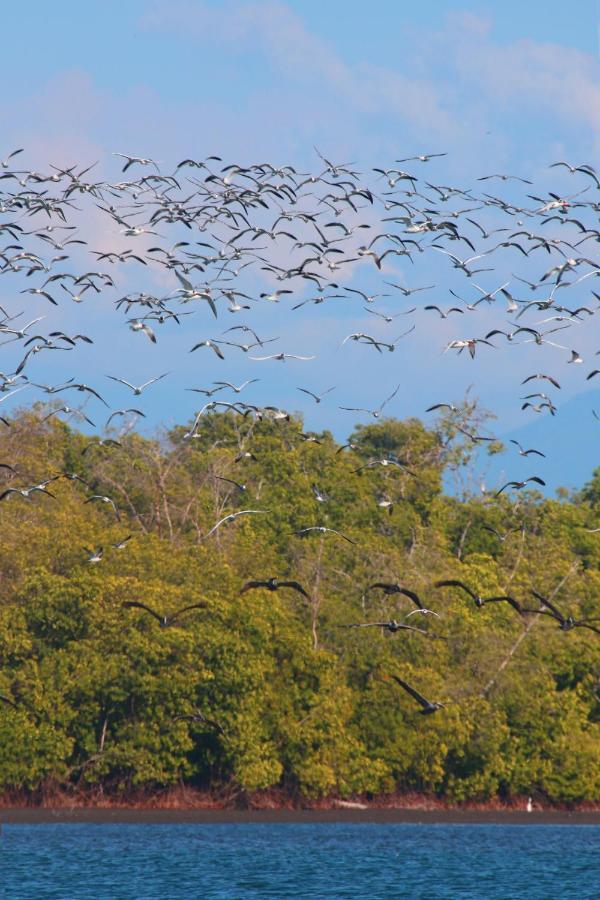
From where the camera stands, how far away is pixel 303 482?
10144 cm

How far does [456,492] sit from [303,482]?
15.5 m

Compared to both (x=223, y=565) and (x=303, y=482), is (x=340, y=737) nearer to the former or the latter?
(x=223, y=565)

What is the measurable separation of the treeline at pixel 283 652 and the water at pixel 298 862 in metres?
2.51

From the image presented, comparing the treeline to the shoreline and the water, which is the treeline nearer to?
the shoreline

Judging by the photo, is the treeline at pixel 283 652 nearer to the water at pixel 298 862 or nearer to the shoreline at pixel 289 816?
the shoreline at pixel 289 816

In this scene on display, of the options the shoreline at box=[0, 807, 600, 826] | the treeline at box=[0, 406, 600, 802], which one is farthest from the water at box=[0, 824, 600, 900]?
the treeline at box=[0, 406, 600, 802]

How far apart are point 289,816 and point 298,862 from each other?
49.8 feet

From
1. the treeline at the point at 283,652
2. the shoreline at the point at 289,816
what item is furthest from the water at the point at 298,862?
the treeline at the point at 283,652

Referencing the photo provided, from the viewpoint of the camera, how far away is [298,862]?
63.2 m

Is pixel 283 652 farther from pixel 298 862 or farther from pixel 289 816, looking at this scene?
pixel 298 862

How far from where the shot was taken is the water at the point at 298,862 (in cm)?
5431

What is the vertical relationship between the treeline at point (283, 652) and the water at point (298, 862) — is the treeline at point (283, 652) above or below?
above

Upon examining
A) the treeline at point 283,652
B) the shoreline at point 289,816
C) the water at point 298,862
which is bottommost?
the water at point 298,862

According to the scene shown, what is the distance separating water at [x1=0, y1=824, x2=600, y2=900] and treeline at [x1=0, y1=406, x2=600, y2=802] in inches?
99.0
